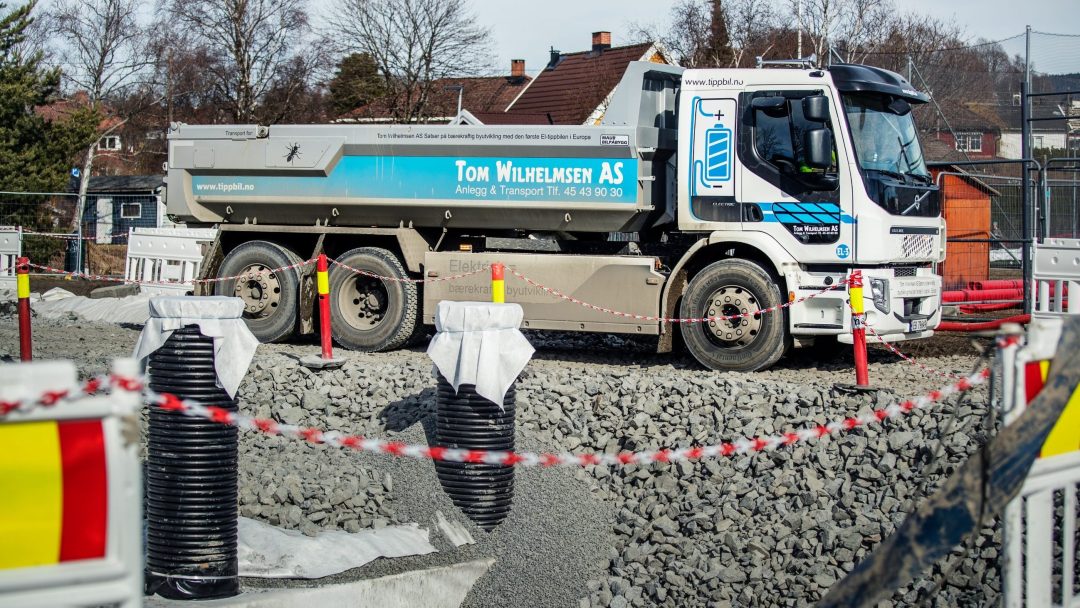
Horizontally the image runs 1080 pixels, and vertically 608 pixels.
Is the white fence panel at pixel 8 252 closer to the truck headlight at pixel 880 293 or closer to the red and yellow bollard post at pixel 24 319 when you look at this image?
the red and yellow bollard post at pixel 24 319

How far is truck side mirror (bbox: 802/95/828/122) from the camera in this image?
1070cm

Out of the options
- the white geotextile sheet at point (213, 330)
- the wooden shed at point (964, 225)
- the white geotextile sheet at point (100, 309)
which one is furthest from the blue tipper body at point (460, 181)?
the wooden shed at point (964, 225)

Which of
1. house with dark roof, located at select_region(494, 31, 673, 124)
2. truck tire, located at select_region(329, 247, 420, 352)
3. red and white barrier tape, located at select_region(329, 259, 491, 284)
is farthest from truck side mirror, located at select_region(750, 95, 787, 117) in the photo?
house with dark roof, located at select_region(494, 31, 673, 124)

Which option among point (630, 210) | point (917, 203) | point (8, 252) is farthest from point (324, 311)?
point (8, 252)

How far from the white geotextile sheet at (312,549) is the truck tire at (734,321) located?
177 inches

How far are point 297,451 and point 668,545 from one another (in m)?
3.46

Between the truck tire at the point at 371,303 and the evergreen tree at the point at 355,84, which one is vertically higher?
the evergreen tree at the point at 355,84

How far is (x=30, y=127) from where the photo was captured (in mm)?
35500

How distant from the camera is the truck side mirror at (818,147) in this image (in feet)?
35.0

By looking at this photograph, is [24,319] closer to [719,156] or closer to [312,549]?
[312,549]

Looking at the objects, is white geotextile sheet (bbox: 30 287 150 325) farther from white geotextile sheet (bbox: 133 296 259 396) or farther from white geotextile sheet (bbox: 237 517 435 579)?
white geotextile sheet (bbox: 133 296 259 396)

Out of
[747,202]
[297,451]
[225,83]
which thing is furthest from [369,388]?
[225,83]

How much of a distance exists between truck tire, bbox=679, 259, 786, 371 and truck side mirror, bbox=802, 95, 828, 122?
1605mm

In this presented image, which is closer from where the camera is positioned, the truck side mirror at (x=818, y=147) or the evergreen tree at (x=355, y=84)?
the truck side mirror at (x=818, y=147)
